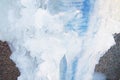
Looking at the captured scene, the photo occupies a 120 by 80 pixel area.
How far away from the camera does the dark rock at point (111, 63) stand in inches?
54.3

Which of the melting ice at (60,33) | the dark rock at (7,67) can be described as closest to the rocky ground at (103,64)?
the dark rock at (7,67)

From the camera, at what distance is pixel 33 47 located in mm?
874

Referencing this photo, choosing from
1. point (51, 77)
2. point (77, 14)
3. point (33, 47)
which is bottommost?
point (51, 77)

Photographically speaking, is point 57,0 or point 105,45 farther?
point 105,45

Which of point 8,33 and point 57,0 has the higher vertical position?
point 57,0

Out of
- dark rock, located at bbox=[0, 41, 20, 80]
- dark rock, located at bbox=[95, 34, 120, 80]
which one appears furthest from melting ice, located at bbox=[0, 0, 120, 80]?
dark rock, located at bbox=[95, 34, 120, 80]

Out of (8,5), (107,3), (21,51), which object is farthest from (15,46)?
(107,3)

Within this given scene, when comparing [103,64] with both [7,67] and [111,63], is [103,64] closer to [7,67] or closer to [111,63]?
[111,63]

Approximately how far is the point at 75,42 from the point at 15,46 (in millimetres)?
242

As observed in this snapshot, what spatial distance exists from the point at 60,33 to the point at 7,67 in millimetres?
529

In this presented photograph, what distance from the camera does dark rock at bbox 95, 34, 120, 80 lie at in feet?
4.53

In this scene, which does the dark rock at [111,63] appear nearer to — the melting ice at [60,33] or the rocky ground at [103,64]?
the rocky ground at [103,64]

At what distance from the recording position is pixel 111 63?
1.43 meters

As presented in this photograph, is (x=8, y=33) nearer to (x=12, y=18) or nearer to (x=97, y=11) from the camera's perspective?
(x=12, y=18)
